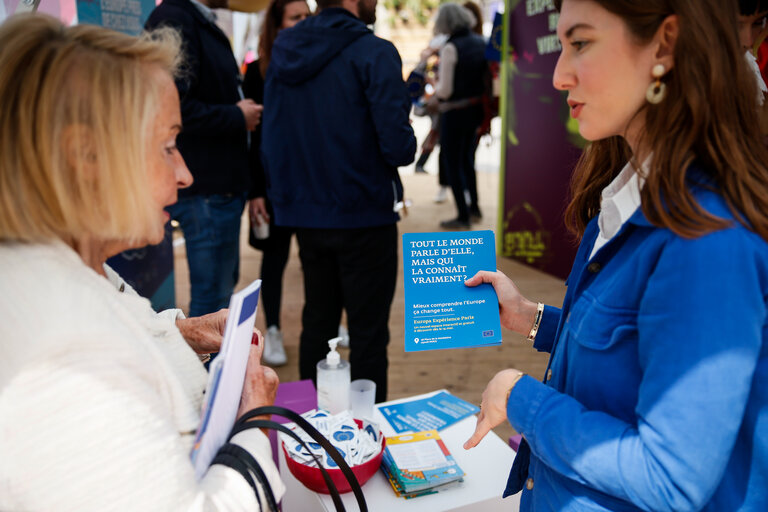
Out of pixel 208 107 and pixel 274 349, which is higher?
pixel 208 107

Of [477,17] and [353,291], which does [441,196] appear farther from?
[353,291]

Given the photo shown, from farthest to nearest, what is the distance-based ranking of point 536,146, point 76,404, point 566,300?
point 536,146 → point 566,300 → point 76,404

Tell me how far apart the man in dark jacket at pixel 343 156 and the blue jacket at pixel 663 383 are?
145cm

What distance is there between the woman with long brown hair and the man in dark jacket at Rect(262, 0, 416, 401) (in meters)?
1.38

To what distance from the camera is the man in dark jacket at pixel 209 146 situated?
2.40 meters

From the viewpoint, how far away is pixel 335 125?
229cm

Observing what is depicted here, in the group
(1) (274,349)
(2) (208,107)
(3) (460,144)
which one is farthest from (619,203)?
(3) (460,144)

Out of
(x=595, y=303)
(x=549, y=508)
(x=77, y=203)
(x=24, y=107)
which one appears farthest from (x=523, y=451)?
(x=24, y=107)

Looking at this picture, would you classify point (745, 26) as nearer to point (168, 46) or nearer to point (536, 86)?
point (168, 46)

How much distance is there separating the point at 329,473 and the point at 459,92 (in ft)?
16.6

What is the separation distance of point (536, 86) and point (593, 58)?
421 cm

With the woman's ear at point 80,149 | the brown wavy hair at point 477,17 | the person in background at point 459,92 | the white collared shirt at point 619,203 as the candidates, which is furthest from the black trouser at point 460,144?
the woman's ear at point 80,149

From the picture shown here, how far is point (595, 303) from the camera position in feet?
2.98

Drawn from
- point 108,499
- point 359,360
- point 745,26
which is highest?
point 745,26
